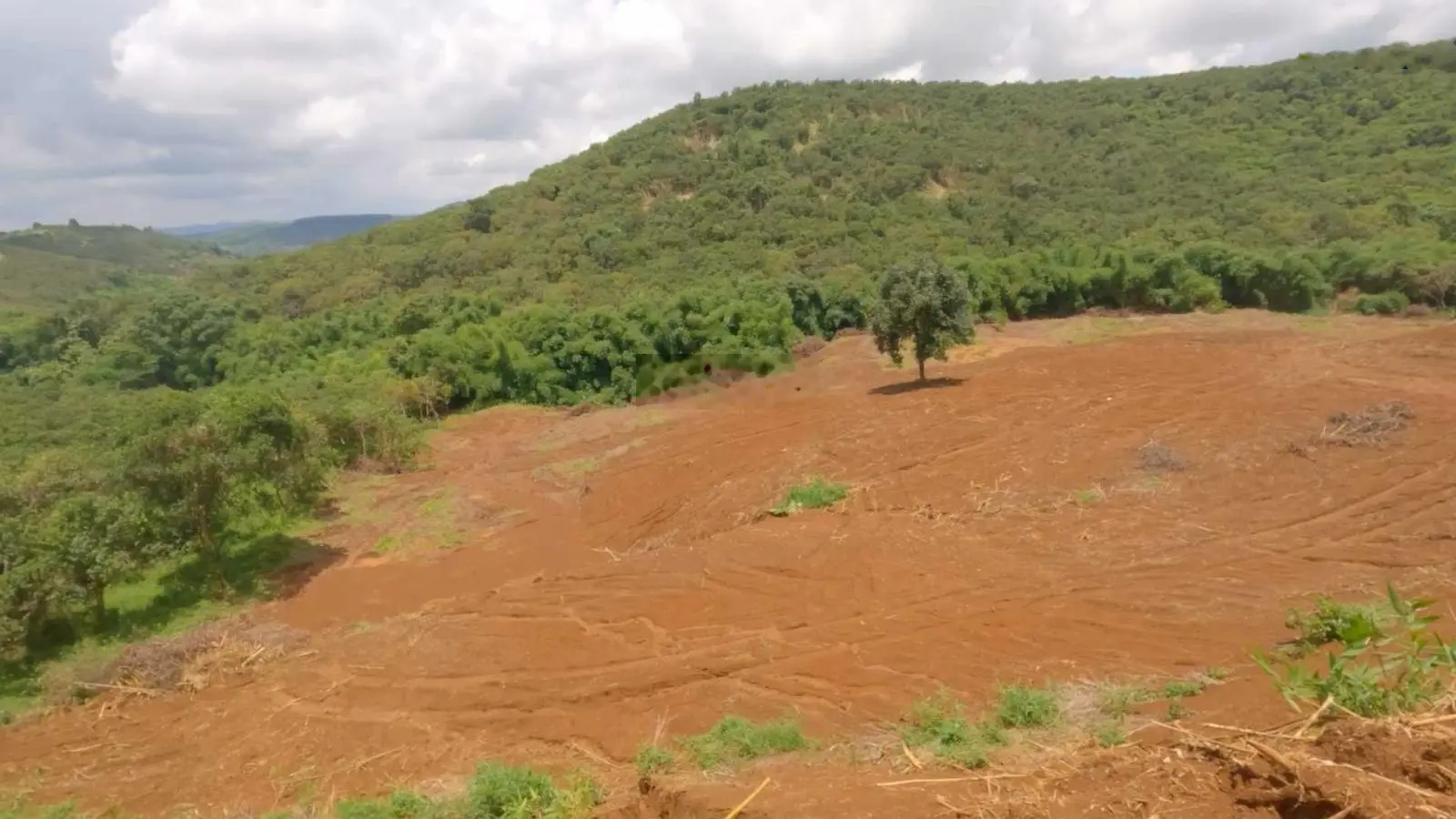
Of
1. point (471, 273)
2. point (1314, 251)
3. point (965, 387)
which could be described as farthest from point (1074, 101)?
point (965, 387)

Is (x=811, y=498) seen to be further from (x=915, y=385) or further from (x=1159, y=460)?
(x=915, y=385)

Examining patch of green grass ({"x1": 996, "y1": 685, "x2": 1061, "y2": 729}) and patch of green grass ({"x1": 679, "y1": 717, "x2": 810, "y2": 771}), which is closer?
patch of green grass ({"x1": 996, "y1": 685, "x2": 1061, "y2": 729})

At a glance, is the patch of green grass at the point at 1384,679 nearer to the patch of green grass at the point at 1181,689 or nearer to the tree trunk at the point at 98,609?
the patch of green grass at the point at 1181,689

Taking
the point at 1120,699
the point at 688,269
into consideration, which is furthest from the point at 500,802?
the point at 688,269

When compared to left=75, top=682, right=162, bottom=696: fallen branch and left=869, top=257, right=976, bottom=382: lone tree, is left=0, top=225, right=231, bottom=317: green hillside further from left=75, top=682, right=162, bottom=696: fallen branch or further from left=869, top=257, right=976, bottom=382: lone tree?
left=869, top=257, right=976, bottom=382: lone tree

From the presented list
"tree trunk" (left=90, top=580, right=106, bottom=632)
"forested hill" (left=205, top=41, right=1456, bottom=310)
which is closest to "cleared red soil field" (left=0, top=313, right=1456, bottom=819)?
"tree trunk" (left=90, top=580, right=106, bottom=632)

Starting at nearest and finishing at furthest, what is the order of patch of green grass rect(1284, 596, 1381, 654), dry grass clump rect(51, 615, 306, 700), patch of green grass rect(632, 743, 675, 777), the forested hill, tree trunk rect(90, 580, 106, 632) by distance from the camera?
1. patch of green grass rect(632, 743, 675, 777)
2. patch of green grass rect(1284, 596, 1381, 654)
3. dry grass clump rect(51, 615, 306, 700)
4. tree trunk rect(90, 580, 106, 632)
5. the forested hill
